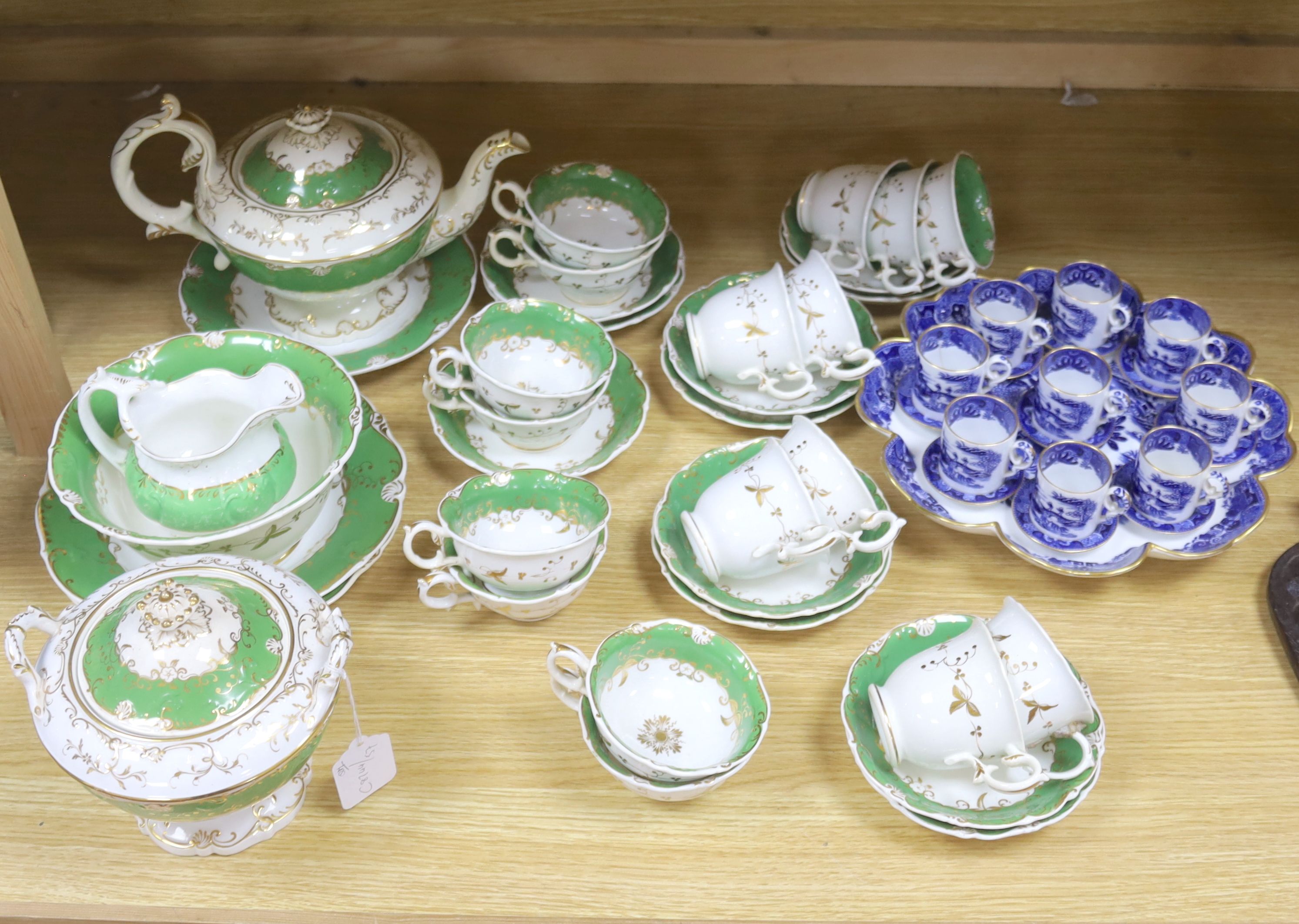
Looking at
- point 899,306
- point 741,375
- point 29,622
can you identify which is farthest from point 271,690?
point 899,306

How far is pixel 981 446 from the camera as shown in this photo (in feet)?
3.45

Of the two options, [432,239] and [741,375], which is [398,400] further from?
[741,375]

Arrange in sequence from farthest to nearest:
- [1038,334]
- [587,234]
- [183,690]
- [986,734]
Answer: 1. [587,234]
2. [1038,334]
3. [986,734]
4. [183,690]

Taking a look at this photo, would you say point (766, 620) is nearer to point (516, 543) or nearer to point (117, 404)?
point (516, 543)

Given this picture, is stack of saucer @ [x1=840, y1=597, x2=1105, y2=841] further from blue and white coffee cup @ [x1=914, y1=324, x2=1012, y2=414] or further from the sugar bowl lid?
the sugar bowl lid

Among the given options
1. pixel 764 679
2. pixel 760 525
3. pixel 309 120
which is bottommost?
pixel 764 679

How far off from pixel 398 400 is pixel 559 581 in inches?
12.4

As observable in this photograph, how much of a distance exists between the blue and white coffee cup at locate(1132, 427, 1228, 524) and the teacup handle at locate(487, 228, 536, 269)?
1.96 ft

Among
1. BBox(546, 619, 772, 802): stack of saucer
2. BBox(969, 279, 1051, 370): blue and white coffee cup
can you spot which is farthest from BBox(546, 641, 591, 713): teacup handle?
BBox(969, 279, 1051, 370): blue and white coffee cup

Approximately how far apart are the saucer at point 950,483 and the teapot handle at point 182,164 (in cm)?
66

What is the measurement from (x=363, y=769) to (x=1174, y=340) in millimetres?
823

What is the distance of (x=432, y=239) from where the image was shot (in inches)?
46.5

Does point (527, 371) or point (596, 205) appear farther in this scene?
point (596, 205)

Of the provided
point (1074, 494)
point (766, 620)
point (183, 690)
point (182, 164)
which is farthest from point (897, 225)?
point (183, 690)
